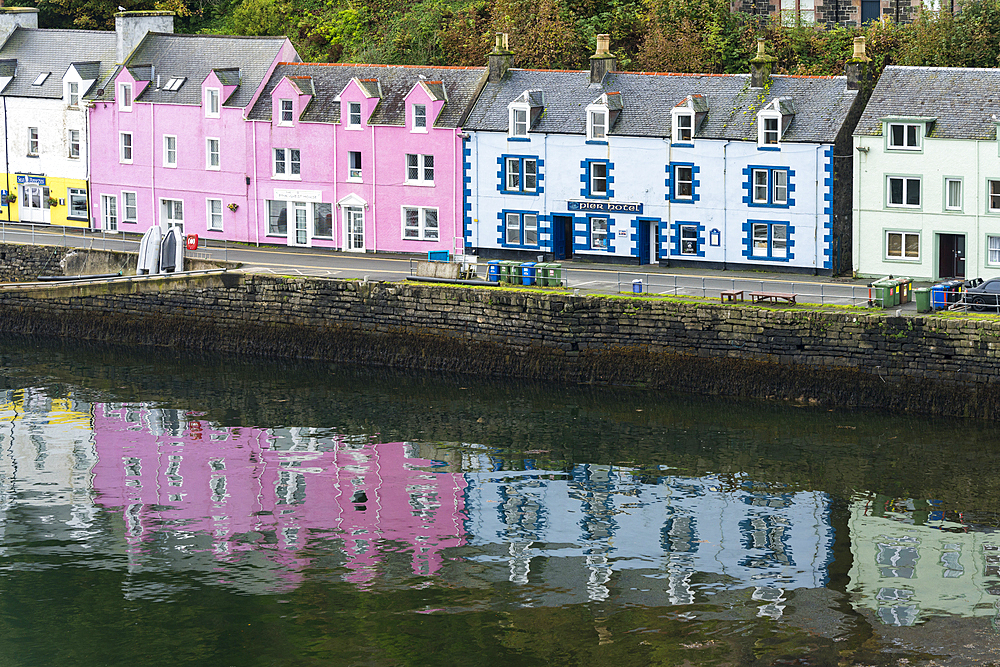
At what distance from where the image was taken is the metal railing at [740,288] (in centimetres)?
5659

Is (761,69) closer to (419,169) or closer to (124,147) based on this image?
Result: (419,169)

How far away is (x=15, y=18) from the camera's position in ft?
269

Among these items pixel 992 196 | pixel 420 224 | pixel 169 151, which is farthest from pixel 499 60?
pixel 992 196

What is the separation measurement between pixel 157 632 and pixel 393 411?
1946cm

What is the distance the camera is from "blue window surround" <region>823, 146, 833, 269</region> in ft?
200

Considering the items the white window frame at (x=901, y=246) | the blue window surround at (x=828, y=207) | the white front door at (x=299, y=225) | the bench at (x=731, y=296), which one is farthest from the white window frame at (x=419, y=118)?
the white window frame at (x=901, y=246)

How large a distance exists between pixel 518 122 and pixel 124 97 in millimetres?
20046

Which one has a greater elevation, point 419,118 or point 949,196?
point 419,118

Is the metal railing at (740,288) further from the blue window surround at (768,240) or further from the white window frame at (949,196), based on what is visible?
the white window frame at (949,196)

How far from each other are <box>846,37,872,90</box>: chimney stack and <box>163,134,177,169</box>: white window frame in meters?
30.0

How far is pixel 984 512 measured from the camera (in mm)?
43375

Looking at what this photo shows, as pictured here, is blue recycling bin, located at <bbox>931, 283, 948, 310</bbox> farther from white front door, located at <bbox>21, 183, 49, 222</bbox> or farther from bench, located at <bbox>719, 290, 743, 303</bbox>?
white front door, located at <bbox>21, 183, 49, 222</bbox>

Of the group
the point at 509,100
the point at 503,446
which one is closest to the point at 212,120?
the point at 509,100

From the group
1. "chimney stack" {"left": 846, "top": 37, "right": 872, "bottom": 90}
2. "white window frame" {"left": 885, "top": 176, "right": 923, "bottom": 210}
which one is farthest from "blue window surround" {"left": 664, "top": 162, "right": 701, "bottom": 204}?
"white window frame" {"left": 885, "top": 176, "right": 923, "bottom": 210}
